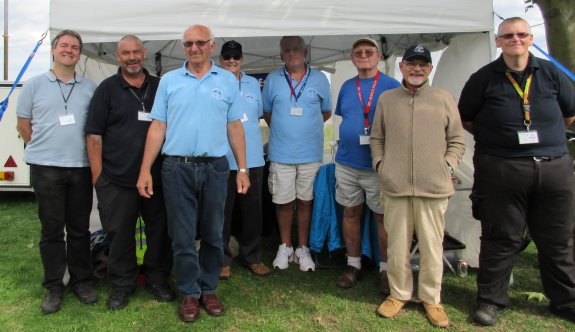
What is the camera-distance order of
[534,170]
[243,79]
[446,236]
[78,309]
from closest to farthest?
1. [534,170]
2. [78,309]
3. [243,79]
4. [446,236]

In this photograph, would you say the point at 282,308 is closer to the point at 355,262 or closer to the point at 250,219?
the point at 355,262

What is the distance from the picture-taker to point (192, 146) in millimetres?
2662

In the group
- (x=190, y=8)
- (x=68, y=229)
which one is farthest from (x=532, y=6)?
(x=68, y=229)

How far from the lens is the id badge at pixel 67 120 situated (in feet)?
9.49

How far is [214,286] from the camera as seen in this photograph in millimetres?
3025

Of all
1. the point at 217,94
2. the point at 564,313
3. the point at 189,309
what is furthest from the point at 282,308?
the point at 564,313

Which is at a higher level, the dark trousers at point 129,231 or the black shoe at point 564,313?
the dark trousers at point 129,231

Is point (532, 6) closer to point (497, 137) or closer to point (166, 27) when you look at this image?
point (497, 137)


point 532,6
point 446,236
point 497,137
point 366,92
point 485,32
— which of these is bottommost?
point 446,236

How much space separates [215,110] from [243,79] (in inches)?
37.9

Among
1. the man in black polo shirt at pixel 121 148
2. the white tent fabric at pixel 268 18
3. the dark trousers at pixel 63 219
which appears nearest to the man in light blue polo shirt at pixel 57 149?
the dark trousers at pixel 63 219

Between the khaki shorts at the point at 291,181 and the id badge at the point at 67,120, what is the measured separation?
150 cm

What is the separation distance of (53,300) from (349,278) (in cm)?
203

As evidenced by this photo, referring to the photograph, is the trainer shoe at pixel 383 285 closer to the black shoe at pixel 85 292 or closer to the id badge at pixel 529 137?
the id badge at pixel 529 137
